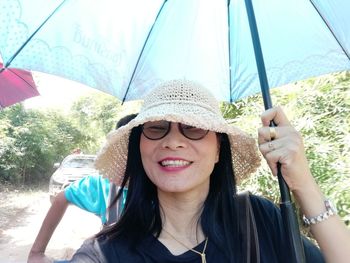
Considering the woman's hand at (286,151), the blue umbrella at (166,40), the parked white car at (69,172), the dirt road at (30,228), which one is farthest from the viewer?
the parked white car at (69,172)

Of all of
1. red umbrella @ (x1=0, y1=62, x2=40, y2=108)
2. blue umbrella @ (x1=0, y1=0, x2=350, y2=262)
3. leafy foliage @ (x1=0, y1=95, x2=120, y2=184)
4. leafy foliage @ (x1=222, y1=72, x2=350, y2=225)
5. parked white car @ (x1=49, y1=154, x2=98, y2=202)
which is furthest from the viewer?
leafy foliage @ (x1=0, y1=95, x2=120, y2=184)

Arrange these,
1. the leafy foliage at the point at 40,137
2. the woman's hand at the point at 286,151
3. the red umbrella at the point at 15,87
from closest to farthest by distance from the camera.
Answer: the woman's hand at the point at 286,151 < the red umbrella at the point at 15,87 < the leafy foliage at the point at 40,137

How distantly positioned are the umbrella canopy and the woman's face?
0.80m

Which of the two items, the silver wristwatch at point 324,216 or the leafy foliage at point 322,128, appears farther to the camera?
the leafy foliage at point 322,128

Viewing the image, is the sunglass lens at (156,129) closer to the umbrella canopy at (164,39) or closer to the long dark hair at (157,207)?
the long dark hair at (157,207)

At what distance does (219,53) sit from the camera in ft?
7.19

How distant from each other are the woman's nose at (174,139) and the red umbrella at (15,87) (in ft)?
7.72

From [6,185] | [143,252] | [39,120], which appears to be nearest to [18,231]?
[6,185]

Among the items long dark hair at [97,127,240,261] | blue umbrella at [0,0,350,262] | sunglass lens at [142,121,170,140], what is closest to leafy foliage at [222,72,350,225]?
blue umbrella at [0,0,350,262]

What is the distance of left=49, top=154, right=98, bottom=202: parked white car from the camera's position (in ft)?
30.7

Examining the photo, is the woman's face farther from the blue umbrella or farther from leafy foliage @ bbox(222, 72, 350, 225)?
leafy foliage @ bbox(222, 72, 350, 225)

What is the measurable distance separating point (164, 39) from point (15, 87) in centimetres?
194

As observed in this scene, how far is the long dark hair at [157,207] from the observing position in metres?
1.39

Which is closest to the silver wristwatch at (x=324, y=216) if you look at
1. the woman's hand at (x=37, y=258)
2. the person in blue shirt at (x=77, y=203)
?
the person in blue shirt at (x=77, y=203)
